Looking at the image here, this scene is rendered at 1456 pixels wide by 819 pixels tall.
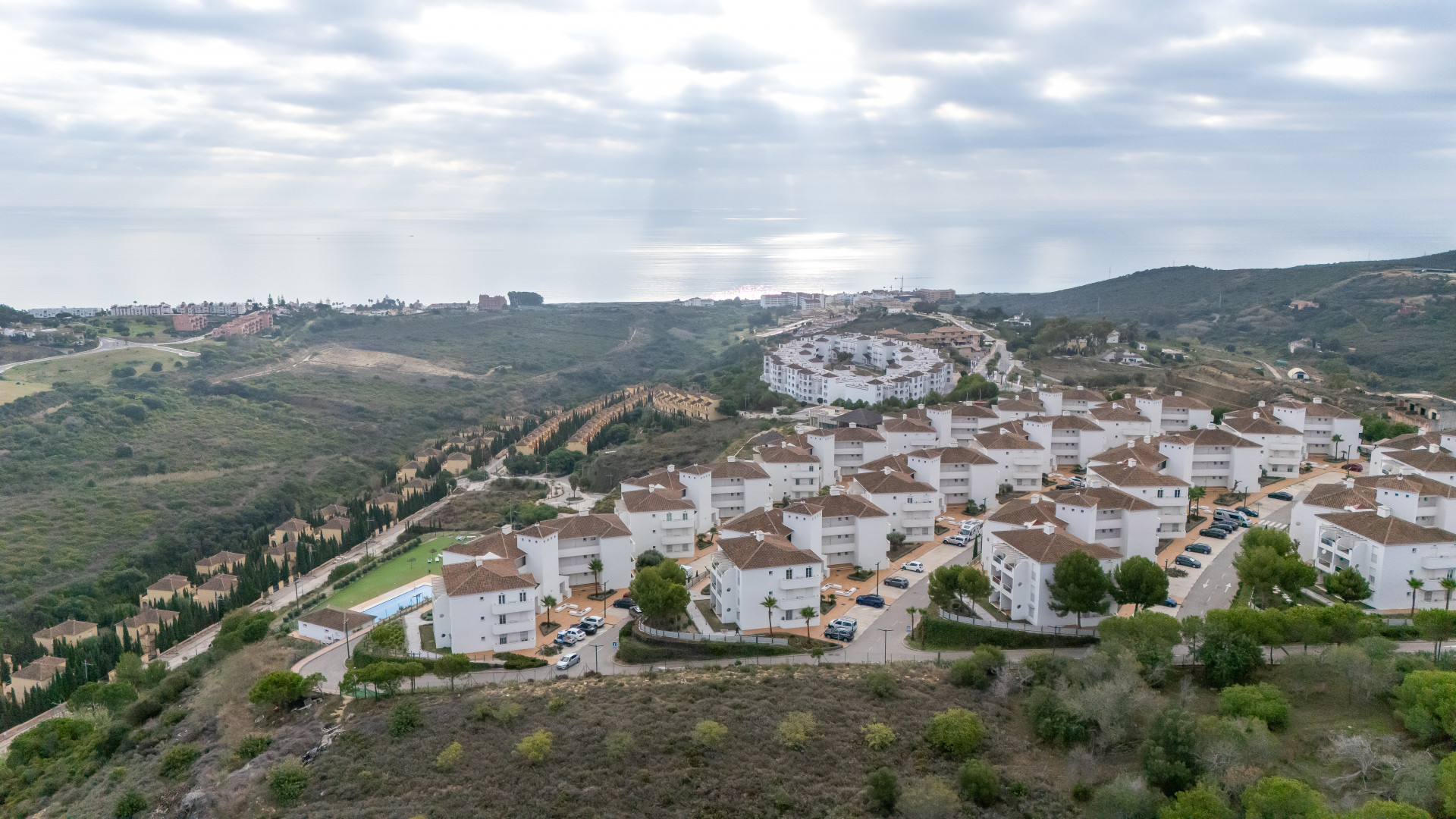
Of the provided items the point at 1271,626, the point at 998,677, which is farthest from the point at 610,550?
the point at 1271,626

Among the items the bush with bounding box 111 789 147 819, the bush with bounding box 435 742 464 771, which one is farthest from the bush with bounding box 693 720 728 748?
the bush with bounding box 111 789 147 819

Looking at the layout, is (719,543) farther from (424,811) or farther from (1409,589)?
(1409,589)

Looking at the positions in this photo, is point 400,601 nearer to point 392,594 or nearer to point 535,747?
point 392,594

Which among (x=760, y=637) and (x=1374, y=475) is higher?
(x=1374, y=475)

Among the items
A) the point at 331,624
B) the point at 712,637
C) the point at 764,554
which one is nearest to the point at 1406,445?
the point at 764,554

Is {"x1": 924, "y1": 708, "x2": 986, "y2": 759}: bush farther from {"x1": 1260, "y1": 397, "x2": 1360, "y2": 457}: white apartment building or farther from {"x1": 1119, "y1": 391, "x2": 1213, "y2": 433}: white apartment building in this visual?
{"x1": 1260, "y1": 397, "x2": 1360, "y2": 457}: white apartment building

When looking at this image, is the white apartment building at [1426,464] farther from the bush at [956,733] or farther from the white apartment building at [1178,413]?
the bush at [956,733]
